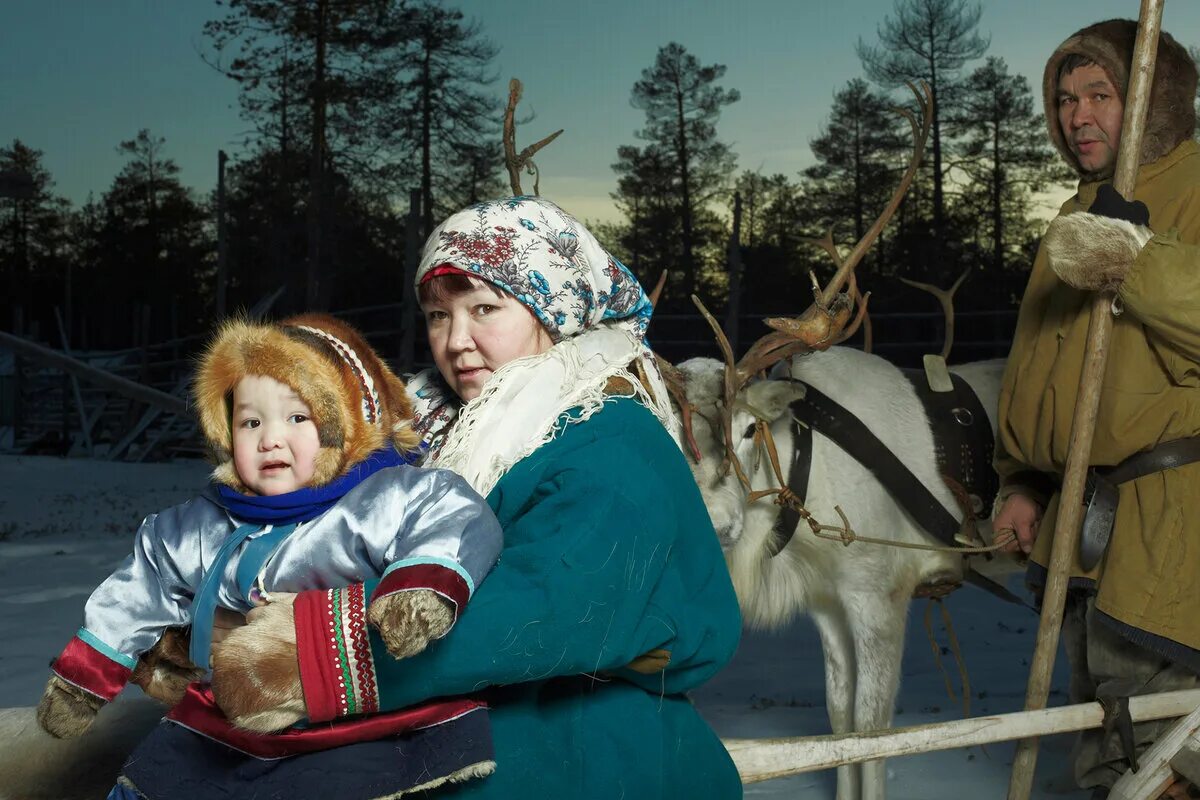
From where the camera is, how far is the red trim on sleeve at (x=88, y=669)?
5.75ft

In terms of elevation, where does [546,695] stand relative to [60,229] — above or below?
below

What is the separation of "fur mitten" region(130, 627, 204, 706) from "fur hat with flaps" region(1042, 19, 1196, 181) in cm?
225

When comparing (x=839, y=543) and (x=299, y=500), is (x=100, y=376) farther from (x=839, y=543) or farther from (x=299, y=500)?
(x=839, y=543)

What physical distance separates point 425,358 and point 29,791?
14.6 meters

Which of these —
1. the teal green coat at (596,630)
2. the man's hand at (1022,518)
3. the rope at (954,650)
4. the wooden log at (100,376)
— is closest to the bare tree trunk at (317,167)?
the wooden log at (100,376)

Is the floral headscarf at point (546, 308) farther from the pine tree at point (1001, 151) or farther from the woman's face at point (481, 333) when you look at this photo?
the pine tree at point (1001, 151)

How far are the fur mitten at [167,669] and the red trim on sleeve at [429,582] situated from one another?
56 cm

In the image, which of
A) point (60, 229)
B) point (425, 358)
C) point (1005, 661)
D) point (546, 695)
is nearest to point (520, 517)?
point (546, 695)

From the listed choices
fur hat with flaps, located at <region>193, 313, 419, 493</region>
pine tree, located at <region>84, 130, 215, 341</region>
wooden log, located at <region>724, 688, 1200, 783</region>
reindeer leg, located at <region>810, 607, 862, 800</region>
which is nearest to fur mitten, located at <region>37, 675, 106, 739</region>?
fur hat with flaps, located at <region>193, 313, 419, 493</region>

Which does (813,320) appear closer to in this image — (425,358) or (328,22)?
(425,358)

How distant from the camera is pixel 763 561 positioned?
13.0 ft

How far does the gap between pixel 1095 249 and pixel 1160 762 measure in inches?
42.9

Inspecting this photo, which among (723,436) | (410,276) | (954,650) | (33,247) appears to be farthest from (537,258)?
(33,247)

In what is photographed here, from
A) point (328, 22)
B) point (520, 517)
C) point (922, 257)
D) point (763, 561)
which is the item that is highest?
point (328, 22)
